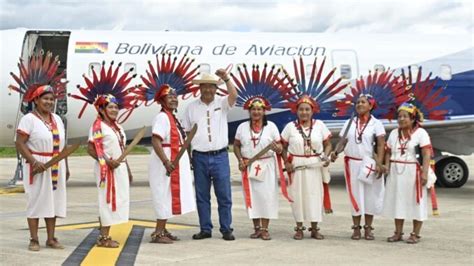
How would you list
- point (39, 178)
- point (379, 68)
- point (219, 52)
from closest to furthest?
point (39, 178), point (219, 52), point (379, 68)

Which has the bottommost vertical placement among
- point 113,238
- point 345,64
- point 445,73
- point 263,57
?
point 113,238

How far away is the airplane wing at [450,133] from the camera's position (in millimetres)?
14281

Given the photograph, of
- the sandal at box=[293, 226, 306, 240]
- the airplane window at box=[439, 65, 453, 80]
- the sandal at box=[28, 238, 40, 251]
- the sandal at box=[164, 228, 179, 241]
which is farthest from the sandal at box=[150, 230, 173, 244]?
the airplane window at box=[439, 65, 453, 80]

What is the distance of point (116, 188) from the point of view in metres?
7.90

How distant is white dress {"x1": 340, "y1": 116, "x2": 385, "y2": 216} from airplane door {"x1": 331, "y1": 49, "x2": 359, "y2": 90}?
262 inches

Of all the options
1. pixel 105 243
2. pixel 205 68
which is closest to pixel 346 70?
pixel 205 68

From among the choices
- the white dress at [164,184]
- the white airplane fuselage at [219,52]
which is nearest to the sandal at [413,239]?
the white dress at [164,184]

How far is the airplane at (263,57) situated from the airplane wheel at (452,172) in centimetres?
2

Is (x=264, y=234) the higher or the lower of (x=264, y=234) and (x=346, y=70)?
the lower

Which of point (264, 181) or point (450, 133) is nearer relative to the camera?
point (264, 181)

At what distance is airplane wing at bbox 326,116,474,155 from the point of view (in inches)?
562

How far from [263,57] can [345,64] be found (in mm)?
1773

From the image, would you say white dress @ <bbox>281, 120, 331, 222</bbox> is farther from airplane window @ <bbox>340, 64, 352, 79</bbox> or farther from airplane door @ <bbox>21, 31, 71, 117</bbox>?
airplane door @ <bbox>21, 31, 71, 117</bbox>

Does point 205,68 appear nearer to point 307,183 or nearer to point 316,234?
point 307,183
